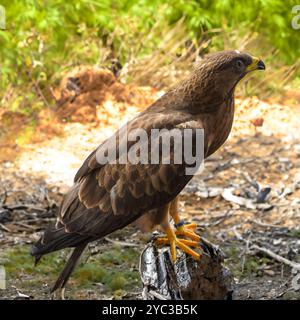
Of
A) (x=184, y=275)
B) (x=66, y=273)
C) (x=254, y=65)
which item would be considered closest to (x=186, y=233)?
(x=184, y=275)

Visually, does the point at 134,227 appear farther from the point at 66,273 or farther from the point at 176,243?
the point at 66,273

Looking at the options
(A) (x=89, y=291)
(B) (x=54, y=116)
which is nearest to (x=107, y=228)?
(A) (x=89, y=291)

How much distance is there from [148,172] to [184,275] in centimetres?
66

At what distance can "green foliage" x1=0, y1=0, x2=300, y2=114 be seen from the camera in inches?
323

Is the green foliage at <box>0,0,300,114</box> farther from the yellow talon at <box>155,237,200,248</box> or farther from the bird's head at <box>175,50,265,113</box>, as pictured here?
the yellow talon at <box>155,237,200,248</box>

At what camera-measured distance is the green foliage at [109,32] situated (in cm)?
821

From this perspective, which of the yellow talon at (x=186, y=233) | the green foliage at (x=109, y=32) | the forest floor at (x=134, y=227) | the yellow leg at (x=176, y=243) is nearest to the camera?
the yellow leg at (x=176, y=243)

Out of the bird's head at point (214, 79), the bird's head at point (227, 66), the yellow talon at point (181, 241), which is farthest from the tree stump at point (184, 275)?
the bird's head at point (227, 66)

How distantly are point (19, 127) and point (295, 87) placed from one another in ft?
10.4

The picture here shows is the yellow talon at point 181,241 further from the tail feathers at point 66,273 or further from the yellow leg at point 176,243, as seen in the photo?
the tail feathers at point 66,273

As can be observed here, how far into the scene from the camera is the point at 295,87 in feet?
28.5

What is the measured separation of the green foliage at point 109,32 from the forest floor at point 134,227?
1.63 ft

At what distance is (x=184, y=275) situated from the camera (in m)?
4.44

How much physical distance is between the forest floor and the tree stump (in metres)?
0.41
